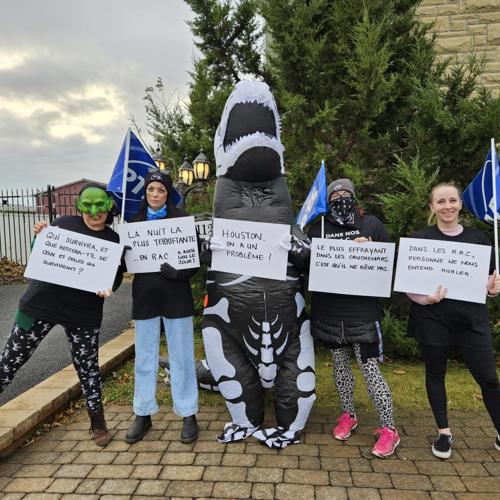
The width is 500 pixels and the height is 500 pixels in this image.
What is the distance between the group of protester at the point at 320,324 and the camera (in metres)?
2.89

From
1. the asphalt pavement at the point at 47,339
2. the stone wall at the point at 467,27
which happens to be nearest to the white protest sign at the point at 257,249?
the asphalt pavement at the point at 47,339

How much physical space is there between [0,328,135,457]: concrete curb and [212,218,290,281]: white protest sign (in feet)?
6.50

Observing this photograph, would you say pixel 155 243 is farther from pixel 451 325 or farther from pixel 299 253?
pixel 451 325

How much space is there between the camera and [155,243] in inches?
127

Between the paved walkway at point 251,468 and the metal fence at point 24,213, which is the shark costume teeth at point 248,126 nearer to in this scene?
the paved walkway at point 251,468

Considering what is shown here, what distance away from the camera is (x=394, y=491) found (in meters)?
2.67

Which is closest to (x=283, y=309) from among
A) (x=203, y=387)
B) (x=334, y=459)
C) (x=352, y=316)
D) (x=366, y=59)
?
(x=352, y=316)

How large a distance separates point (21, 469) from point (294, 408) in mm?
1923

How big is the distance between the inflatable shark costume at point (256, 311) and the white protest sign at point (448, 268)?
0.79 metres

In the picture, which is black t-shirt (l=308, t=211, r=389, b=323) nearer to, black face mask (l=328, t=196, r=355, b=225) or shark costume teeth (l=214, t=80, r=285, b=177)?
black face mask (l=328, t=196, r=355, b=225)

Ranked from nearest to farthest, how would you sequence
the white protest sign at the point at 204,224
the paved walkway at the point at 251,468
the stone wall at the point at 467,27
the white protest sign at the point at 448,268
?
the paved walkway at the point at 251,468
the white protest sign at the point at 448,268
the white protest sign at the point at 204,224
the stone wall at the point at 467,27

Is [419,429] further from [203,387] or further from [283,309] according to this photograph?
[203,387]

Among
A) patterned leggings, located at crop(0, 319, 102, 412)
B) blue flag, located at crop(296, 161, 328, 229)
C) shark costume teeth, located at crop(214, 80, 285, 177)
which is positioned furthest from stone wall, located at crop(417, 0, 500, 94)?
patterned leggings, located at crop(0, 319, 102, 412)

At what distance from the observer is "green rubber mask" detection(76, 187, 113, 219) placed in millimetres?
3115
